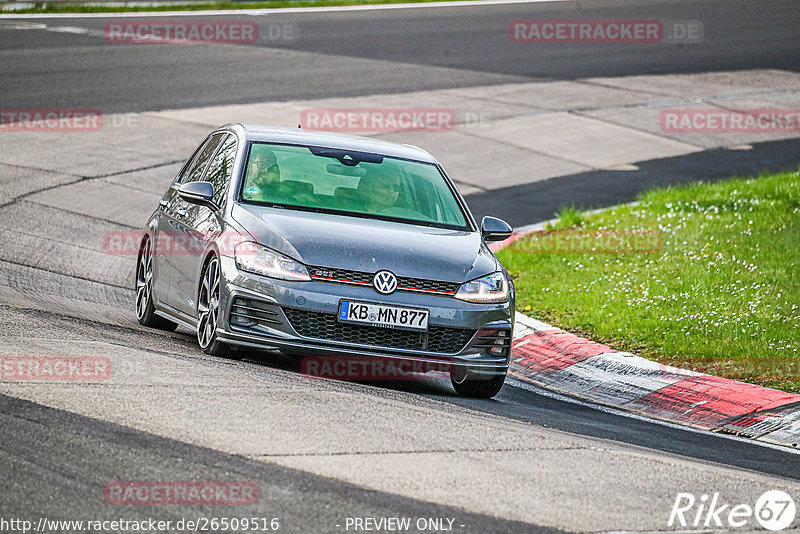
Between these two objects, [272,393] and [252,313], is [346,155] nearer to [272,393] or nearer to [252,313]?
[252,313]

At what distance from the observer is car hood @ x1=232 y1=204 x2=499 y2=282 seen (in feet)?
25.5

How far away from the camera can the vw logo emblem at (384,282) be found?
7.66 m

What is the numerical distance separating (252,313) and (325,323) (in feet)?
1.56

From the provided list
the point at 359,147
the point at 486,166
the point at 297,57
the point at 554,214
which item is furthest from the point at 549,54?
the point at 359,147

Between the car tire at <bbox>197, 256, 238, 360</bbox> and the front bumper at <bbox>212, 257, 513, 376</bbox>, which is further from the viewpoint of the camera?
the car tire at <bbox>197, 256, 238, 360</bbox>

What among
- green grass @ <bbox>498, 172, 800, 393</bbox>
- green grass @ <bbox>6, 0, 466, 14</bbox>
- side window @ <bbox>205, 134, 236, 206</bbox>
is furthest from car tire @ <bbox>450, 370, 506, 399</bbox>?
green grass @ <bbox>6, 0, 466, 14</bbox>

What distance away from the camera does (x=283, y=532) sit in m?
4.72

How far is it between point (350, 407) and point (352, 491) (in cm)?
142

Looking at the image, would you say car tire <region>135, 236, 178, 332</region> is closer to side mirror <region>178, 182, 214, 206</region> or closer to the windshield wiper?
side mirror <region>178, 182, 214, 206</region>

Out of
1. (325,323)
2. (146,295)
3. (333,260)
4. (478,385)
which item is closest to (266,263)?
(333,260)

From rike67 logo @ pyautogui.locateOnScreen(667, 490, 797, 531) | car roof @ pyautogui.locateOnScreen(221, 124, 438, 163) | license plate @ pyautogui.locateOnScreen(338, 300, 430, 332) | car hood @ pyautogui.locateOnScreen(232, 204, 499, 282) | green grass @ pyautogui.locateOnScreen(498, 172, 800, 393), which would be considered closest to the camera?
rike67 logo @ pyautogui.locateOnScreen(667, 490, 797, 531)

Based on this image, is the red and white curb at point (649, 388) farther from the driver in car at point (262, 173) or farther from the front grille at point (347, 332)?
the driver in car at point (262, 173)

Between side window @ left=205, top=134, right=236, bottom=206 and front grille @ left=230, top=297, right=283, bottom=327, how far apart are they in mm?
1108

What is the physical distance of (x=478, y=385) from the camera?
27.5 feet
